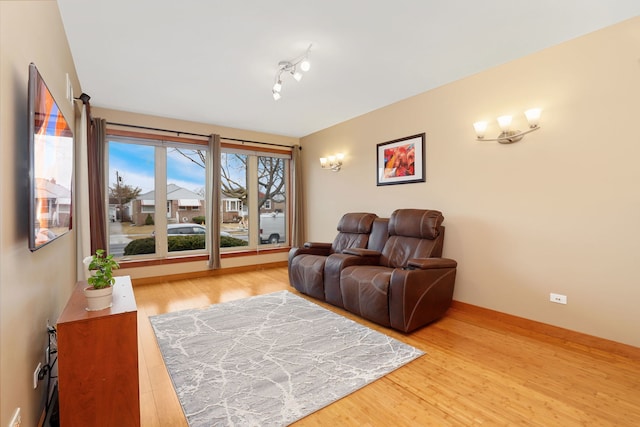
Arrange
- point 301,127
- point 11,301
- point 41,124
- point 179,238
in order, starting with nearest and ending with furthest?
1. point 11,301
2. point 41,124
3. point 179,238
4. point 301,127

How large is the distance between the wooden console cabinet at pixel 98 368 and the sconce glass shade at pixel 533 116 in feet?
11.5

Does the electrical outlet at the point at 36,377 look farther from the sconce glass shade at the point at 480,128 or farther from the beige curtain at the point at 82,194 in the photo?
the sconce glass shade at the point at 480,128

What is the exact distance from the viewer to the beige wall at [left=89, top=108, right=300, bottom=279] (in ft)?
14.4

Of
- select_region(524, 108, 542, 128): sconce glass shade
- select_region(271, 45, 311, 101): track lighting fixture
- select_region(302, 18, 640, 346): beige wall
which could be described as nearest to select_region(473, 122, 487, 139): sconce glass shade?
select_region(302, 18, 640, 346): beige wall

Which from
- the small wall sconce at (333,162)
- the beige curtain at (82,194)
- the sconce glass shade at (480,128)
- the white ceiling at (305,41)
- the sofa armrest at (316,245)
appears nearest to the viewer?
the white ceiling at (305,41)

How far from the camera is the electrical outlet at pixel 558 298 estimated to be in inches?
105

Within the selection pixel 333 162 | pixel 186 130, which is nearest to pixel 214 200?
pixel 186 130

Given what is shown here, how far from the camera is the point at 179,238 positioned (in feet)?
16.4

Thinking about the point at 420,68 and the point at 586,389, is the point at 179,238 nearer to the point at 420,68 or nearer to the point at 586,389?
the point at 420,68

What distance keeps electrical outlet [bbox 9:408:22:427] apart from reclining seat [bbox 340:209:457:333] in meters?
2.47

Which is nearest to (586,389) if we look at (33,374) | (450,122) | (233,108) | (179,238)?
(450,122)

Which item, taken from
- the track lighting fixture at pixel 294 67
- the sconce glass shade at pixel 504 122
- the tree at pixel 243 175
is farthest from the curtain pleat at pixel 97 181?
Result: the sconce glass shade at pixel 504 122

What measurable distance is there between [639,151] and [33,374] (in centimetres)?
419

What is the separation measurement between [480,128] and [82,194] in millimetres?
4711
